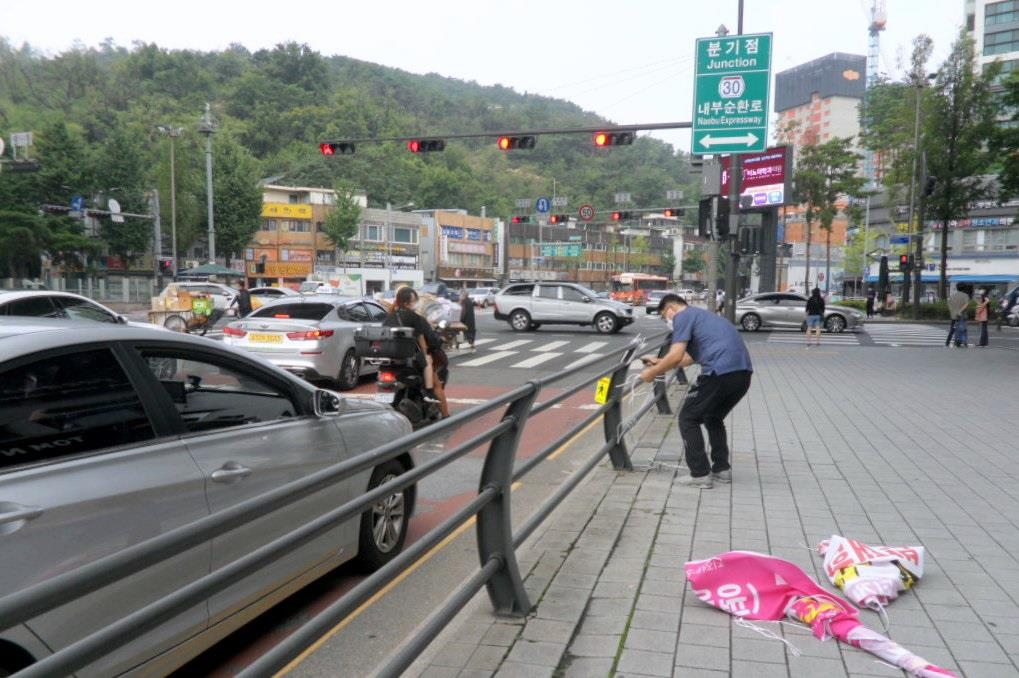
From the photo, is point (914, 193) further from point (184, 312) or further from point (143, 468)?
point (143, 468)

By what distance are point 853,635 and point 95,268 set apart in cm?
6263

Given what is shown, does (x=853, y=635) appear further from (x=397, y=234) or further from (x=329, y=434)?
(x=397, y=234)

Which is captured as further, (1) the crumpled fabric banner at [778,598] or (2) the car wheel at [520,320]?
(2) the car wheel at [520,320]

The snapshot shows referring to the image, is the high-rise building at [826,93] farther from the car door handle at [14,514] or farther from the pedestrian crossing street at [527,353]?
the car door handle at [14,514]

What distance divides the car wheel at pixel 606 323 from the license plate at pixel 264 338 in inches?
656

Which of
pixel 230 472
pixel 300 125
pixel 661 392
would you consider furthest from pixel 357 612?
pixel 300 125

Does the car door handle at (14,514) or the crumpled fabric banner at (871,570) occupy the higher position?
the car door handle at (14,514)

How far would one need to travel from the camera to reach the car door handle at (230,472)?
3.44 metres

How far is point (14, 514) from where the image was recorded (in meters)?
2.53

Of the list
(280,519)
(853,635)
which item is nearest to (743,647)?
(853,635)

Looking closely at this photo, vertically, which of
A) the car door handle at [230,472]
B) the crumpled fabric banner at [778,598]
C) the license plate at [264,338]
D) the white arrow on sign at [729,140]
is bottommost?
the crumpled fabric banner at [778,598]

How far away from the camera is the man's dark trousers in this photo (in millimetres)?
6379

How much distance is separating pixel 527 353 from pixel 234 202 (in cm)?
5174

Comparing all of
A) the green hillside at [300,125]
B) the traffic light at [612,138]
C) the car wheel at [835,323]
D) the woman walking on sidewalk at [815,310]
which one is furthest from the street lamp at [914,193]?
the green hillside at [300,125]
